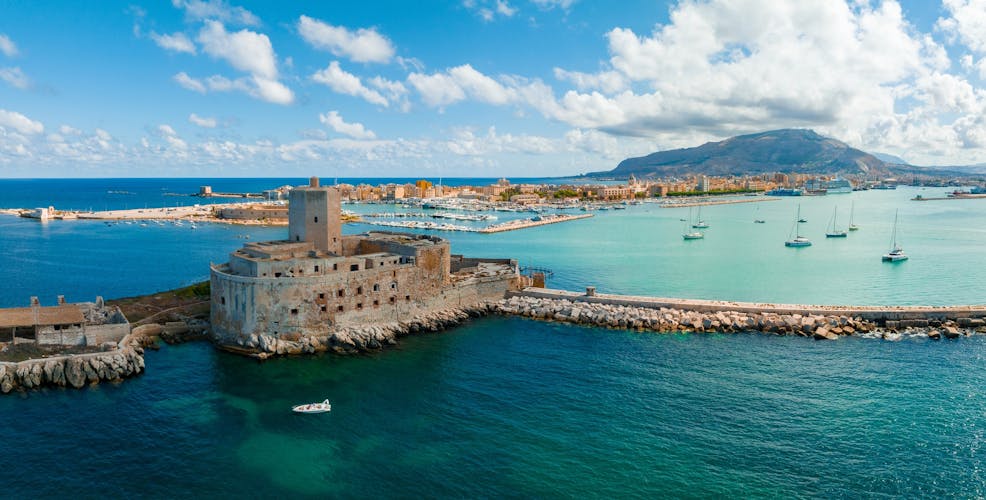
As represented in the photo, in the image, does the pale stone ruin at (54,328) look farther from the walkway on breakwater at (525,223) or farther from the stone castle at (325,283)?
the walkway on breakwater at (525,223)

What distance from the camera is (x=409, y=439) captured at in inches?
831

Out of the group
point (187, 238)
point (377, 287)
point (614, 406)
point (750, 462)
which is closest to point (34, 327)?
point (377, 287)

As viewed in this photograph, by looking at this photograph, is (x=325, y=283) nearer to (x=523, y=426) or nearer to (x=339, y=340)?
(x=339, y=340)

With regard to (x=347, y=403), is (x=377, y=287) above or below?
above

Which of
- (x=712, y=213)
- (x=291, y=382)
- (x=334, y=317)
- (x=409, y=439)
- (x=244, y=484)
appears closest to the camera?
(x=244, y=484)

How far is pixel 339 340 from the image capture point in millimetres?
30141

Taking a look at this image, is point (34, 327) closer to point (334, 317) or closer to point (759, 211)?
point (334, 317)

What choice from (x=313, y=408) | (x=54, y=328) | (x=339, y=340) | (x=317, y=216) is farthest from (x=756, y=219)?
(x=54, y=328)

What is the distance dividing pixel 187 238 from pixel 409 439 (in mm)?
70905

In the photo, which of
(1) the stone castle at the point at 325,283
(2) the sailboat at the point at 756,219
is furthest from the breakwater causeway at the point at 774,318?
(2) the sailboat at the point at 756,219

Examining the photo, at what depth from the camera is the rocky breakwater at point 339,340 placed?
29.1 metres

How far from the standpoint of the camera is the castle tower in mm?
34688

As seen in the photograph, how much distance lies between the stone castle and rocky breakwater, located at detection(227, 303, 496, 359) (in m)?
0.10

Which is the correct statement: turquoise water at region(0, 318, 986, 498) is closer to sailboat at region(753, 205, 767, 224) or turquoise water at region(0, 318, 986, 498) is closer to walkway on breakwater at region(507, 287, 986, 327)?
walkway on breakwater at region(507, 287, 986, 327)
